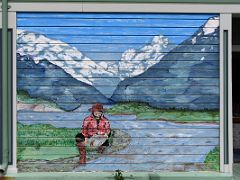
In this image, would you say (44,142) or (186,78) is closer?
(44,142)

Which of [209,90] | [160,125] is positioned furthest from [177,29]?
[160,125]

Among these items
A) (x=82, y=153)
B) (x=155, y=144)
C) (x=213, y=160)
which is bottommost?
(x=213, y=160)

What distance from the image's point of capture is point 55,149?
7.84 m

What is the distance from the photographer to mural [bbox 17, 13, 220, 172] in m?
7.84

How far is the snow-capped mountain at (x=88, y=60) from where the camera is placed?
7.86 metres

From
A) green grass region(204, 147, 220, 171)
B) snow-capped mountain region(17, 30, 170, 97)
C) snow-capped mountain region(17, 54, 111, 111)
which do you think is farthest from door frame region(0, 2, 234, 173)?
snow-capped mountain region(17, 30, 170, 97)

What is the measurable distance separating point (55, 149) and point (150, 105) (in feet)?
5.76

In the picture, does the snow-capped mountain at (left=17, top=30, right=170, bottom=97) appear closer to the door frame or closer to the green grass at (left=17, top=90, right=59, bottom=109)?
the door frame

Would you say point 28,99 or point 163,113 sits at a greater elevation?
point 28,99

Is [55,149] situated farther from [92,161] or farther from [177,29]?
[177,29]

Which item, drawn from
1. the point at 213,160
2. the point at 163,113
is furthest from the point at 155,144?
the point at 213,160

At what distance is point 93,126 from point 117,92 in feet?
2.30

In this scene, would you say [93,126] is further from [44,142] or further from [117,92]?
[44,142]

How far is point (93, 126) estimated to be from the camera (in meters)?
7.89
